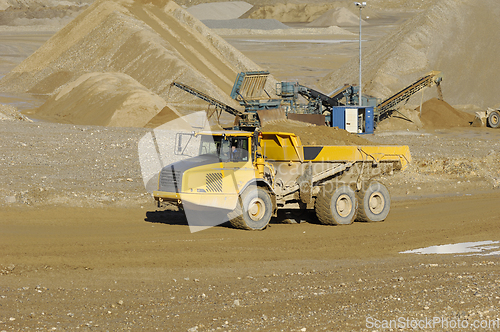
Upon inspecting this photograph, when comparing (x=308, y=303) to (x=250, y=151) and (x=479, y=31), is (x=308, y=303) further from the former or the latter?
(x=479, y=31)

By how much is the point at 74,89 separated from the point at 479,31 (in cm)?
3491

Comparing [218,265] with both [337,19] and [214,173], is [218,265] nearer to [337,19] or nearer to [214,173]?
[214,173]

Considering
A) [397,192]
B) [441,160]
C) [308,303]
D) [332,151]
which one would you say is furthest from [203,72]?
[308,303]

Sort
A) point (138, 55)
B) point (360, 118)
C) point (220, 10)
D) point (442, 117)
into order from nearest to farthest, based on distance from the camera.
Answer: point (360, 118)
point (442, 117)
point (138, 55)
point (220, 10)

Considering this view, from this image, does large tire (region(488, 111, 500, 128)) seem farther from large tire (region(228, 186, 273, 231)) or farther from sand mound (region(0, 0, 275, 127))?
large tire (region(228, 186, 273, 231))

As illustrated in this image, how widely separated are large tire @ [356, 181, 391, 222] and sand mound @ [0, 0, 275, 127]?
1033 inches

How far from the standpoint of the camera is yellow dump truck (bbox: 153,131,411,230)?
11984 mm

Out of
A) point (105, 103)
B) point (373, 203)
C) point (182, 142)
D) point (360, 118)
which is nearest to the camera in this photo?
point (182, 142)

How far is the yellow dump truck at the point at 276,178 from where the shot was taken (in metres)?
12.0

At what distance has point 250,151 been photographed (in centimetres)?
1248

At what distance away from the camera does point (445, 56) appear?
5028 centimetres

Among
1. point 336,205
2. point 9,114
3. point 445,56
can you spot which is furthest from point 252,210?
point 445,56

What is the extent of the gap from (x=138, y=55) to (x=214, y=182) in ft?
114

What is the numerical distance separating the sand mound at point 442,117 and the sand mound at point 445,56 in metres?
6.28
